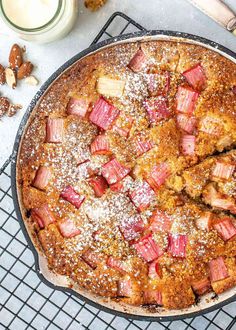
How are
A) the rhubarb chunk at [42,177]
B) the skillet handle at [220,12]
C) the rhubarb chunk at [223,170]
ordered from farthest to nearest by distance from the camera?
the skillet handle at [220,12]
the rhubarb chunk at [42,177]
the rhubarb chunk at [223,170]

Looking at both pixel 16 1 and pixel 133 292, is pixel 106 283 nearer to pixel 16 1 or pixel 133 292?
pixel 133 292

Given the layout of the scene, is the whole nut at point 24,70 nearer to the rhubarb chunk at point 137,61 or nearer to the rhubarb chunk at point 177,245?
the rhubarb chunk at point 137,61

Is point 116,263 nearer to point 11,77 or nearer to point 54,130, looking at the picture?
point 54,130

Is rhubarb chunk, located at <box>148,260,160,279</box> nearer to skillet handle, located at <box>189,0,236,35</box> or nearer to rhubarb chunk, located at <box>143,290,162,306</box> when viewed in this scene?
rhubarb chunk, located at <box>143,290,162,306</box>

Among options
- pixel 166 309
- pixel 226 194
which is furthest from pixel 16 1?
pixel 166 309

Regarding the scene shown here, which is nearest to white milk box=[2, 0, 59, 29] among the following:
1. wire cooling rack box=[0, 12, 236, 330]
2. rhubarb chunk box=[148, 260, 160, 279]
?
wire cooling rack box=[0, 12, 236, 330]

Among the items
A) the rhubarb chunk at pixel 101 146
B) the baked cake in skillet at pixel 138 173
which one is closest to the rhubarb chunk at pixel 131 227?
the baked cake in skillet at pixel 138 173
